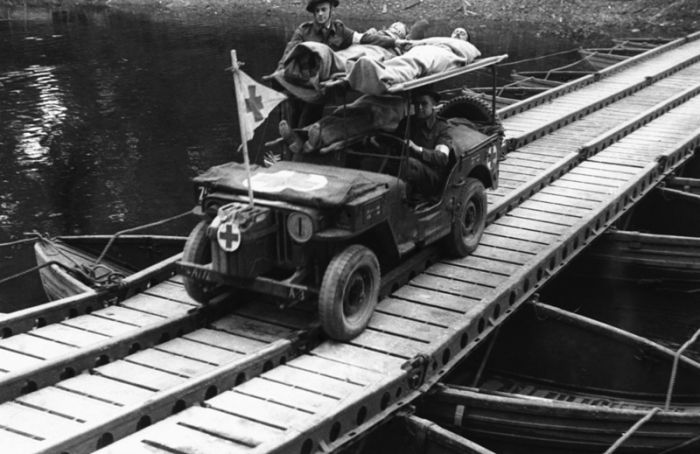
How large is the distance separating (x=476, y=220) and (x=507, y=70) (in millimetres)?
20645

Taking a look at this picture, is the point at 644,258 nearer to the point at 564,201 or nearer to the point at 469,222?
the point at 564,201

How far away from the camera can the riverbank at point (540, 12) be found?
3859cm

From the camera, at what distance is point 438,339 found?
27.3ft

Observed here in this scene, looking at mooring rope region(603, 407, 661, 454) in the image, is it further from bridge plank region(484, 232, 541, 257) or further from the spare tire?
the spare tire

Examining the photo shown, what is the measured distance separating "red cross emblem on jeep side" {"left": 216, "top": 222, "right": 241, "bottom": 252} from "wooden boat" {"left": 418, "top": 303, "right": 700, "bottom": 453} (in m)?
2.46

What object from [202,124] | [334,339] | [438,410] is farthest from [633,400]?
→ [202,124]

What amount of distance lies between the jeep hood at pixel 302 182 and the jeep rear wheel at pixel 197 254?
0.49 metres

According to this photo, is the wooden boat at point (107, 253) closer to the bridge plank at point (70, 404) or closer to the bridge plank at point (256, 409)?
the bridge plank at point (70, 404)

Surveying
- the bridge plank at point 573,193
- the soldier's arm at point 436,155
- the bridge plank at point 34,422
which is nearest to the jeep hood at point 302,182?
the soldier's arm at point 436,155

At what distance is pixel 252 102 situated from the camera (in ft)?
25.3

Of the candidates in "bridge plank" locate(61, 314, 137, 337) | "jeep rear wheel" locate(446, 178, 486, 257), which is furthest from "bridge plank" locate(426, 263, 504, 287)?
"bridge plank" locate(61, 314, 137, 337)

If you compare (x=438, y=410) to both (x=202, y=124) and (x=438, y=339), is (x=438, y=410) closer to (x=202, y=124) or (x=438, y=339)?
(x=438, y=339)

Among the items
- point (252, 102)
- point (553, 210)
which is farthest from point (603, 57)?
point (252, 102)

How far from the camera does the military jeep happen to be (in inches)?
310
